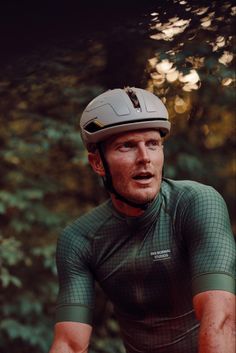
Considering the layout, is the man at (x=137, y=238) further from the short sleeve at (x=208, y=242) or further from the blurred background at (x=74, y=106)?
the blurred background at (x=74, y=106)

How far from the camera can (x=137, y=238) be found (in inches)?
135

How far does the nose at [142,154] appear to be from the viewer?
3188mm

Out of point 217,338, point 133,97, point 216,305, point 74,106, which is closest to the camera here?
point 217,338

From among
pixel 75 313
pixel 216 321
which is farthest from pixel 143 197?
pixel 216 321

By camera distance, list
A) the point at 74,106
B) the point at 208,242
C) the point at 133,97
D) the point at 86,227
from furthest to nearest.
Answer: the point at 74,106 → the point at 86,227 → the point at 133,97 → the point at 208,242

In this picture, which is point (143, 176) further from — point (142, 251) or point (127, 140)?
point (142, 251)

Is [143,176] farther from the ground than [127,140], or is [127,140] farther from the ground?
[127,140]

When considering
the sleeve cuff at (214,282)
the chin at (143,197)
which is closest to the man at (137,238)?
the chin at (143,197)

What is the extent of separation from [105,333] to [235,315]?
4.69 metres

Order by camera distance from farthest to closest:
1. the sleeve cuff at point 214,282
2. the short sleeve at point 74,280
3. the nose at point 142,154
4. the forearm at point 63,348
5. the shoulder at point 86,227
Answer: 1. the shoulder at point 86,227
2. the short sleeve at point 74,280
3. the forearm at point 63,348
4. the nose at point 142,154
5. the sleeve cuff at point 214,282

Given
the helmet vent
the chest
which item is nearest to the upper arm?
the chest

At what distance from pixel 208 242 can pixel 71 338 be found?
835 millimetres

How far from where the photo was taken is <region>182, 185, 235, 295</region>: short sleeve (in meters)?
2.91

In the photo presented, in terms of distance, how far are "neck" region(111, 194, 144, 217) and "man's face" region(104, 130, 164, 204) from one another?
0.46ft
